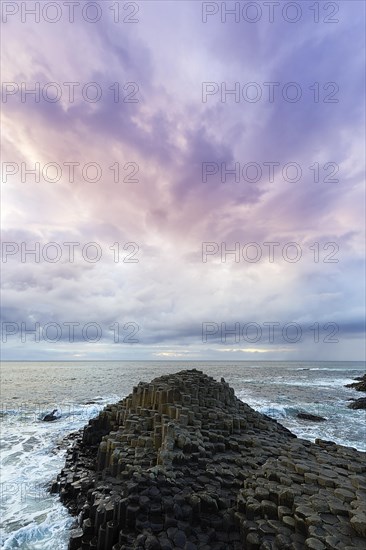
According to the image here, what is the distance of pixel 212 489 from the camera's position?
8484 millimetres

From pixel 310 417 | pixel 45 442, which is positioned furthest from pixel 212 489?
pixel 310 417

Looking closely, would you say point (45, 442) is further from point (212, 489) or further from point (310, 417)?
point (310, 417)

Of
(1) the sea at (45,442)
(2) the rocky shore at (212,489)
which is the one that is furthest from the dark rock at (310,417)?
(2) the rocky shore at (212,489)

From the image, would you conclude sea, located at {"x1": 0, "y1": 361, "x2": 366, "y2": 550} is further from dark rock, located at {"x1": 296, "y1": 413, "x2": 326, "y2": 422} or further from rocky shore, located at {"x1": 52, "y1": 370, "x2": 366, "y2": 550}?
rocky shore, located at {"x1": 52, "y1": 370, "x2": 366, "y2": 550}

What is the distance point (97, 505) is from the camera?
880 cm

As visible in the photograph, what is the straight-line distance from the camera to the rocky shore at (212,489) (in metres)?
6.69

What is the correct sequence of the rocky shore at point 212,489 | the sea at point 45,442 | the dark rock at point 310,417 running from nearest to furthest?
the rocky shore at point 212,489 → the sea at point 45,442 → the dark rock at point 310,417

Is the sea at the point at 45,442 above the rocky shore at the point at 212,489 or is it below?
below

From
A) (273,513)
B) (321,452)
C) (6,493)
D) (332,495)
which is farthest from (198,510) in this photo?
(6,493)

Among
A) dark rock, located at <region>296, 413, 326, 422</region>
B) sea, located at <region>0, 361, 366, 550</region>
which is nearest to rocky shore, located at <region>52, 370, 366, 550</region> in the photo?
sea, located at <region>0, 361, 366, 550</region>

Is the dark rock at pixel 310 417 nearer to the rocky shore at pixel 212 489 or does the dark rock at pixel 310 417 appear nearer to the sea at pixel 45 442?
the sea at pixel 45 442

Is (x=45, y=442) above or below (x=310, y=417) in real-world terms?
above

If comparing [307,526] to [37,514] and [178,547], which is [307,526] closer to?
[178,547]

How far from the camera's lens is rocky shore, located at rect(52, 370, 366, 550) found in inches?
263
